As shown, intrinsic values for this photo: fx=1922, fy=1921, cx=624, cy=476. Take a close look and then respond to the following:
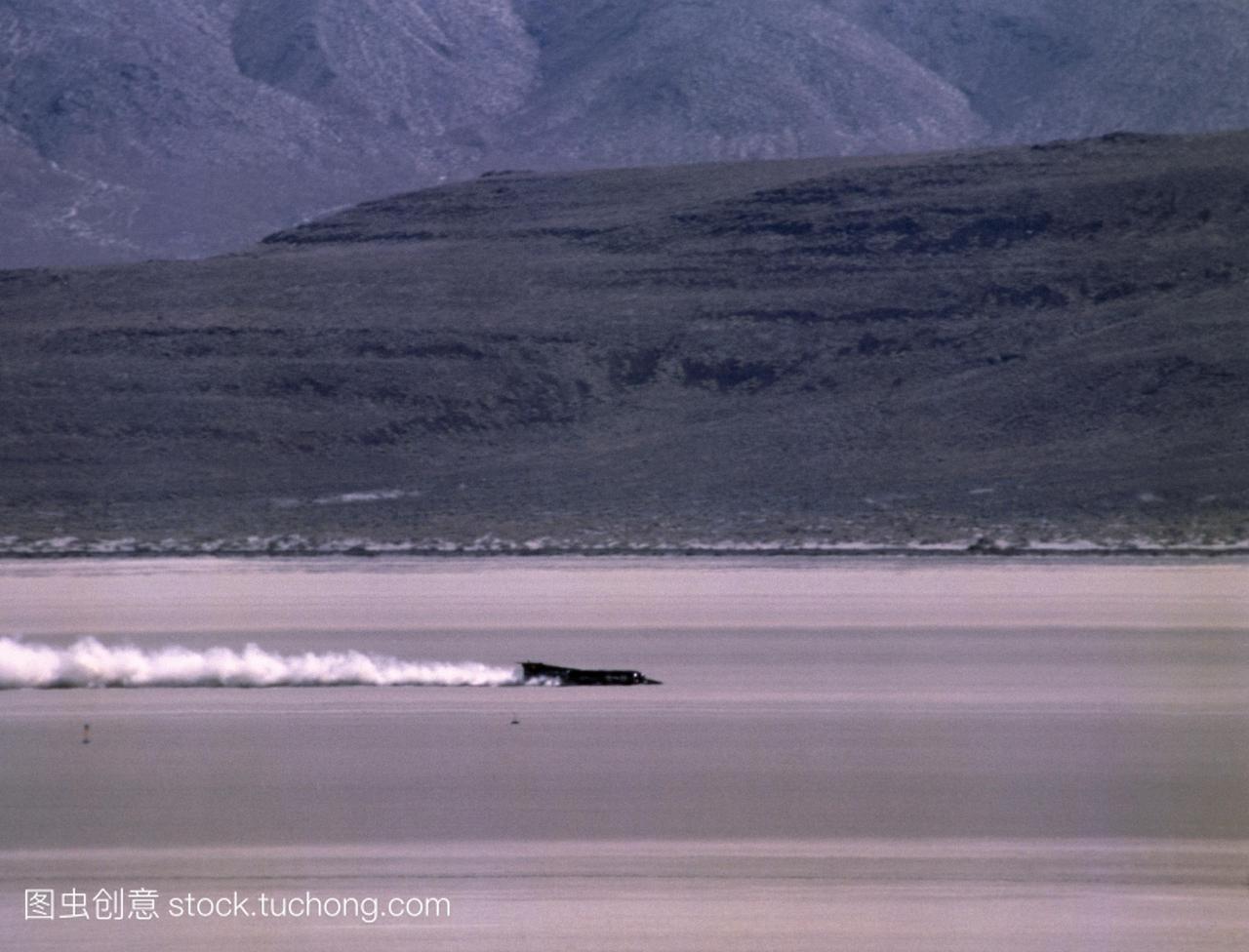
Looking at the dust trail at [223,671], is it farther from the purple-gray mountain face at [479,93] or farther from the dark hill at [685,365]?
the purple-gray mountain face at [479,93]

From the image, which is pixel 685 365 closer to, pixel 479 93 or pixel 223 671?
pixel 223 671

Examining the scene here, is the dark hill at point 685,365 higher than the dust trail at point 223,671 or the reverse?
higher

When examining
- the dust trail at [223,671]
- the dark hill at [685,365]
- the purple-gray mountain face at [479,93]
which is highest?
the purple-gray mountain face at [479,93]

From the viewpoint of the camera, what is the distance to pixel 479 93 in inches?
3890

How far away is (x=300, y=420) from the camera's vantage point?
151ft

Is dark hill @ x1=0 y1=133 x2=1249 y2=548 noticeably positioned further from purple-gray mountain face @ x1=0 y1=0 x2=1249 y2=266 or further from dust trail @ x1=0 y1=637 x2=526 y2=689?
purple-gray mountain face @ x1=0 y1=0 x2=1249 y2=266

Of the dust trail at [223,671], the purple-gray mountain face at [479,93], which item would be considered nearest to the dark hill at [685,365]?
the dust trail at [223,671]

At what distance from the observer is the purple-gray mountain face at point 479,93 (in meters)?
86.8

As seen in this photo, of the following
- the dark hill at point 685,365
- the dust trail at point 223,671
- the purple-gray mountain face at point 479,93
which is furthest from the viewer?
the purple-gray mountain face at point 479,93

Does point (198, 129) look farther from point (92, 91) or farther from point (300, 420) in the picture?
point (300, 420)

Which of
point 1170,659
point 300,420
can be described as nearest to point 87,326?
point 300,420

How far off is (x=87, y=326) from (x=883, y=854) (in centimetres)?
4440

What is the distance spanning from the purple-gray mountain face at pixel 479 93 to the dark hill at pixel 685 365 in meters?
23.3

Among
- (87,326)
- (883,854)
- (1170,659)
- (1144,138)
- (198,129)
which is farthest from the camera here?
(198,129)
